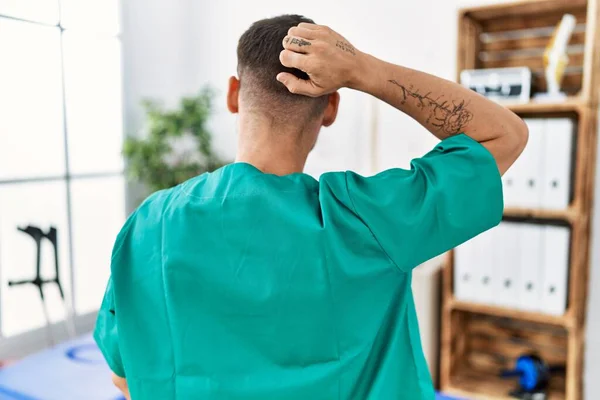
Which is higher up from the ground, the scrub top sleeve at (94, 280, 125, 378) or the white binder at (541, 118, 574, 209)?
the white binder at (541, 118, 574, 209)

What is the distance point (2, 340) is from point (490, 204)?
256 cm

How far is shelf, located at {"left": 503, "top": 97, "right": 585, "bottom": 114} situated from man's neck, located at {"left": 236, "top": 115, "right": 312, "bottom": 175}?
156 centimetres

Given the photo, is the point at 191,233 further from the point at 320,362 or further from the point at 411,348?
the point at 411,348

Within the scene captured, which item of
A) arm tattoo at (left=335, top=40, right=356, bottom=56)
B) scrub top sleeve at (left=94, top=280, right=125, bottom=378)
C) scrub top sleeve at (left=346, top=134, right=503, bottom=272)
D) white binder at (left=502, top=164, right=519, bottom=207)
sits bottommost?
scrub top sleeve at (left=94, top=280, right=125, bottom=378)

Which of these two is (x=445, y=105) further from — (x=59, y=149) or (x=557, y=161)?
(x=59, y=149)

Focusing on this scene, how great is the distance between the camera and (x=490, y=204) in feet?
2.54

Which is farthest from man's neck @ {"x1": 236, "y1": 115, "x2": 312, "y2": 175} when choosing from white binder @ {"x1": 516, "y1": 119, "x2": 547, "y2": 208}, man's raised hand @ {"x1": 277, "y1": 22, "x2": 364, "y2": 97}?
white binder @ {"x1": 516, "y1": 119, "x2": 547, "y2": 208}

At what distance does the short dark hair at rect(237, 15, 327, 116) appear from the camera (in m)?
0.82

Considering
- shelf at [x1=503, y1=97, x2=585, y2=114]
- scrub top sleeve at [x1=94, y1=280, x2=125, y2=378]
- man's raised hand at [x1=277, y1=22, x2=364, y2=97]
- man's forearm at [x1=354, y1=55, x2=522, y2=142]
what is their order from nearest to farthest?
man's raised hand at [x1=277, y1=22, x2=364, y2=97], man's forearm at [x1=354, y1=55, x2=522, y2=142], scrub top sleeve at [x1=94, y1=280, x2=125, y2=378], shelf at [x1=503, y1=97, x2=585, y2=114]

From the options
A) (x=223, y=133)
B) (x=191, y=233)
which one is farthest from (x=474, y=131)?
(x=223, y=133)

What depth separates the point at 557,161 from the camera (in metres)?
2.09

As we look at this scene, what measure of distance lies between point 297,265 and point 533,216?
1.80 m

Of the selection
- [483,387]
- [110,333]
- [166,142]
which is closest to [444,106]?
[110,333]

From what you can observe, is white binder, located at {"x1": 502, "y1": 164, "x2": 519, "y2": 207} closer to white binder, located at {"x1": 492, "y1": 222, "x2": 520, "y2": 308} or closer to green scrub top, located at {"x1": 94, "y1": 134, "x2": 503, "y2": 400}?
white binder, located at {"x1": 492, "y1": 222, "x2": 520, "y2": 308}
